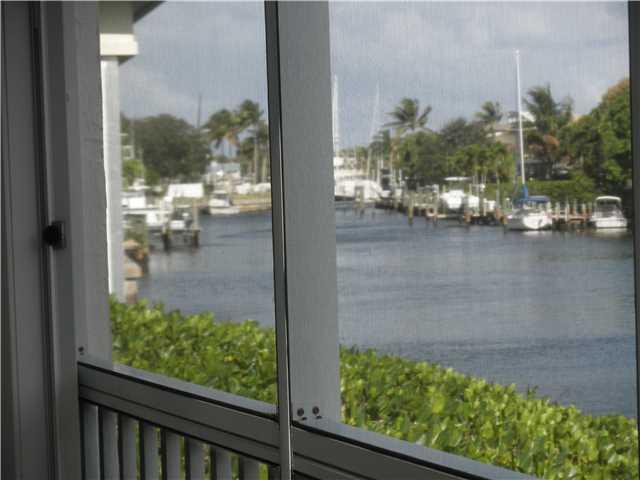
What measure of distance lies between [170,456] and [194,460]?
12 cm

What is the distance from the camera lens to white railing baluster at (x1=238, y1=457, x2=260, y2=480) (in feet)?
6.00

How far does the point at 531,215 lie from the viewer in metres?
1.31

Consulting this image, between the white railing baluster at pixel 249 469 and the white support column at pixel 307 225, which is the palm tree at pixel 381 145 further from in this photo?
the white railing baluster at pixel 249 469

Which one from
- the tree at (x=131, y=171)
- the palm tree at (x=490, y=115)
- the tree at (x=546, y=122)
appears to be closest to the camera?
the tree at (x=546, y=122)

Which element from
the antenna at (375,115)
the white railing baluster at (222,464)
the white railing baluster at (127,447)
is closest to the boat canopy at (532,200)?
the antenna at (375,115)

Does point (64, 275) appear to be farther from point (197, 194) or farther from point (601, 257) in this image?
point (601, 257)

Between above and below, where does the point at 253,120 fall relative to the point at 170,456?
above

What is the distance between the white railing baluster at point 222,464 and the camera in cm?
193

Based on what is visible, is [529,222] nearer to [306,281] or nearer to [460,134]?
[460,134]

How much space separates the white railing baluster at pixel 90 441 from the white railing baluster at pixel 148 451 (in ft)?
0.94

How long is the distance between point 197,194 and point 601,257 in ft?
3.97

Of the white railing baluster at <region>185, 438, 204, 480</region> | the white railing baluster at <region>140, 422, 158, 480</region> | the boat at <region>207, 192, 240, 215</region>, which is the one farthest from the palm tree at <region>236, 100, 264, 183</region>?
the white railing baluster at <region>140, 422, 158, 480</region>

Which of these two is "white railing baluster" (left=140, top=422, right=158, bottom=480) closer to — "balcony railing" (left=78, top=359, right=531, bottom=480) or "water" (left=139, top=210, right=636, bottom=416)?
"balcony railing" (left=78, top=359, right=531, bottom=480)

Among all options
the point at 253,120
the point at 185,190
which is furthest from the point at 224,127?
the point at 185,190
